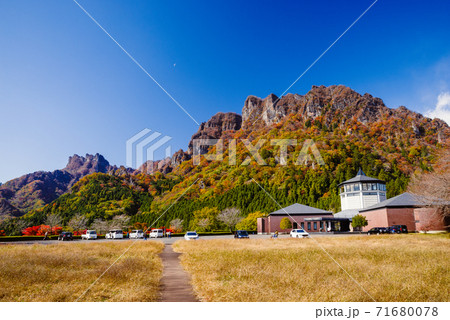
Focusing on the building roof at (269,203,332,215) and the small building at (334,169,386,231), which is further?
the small building at (334,169,386,231)

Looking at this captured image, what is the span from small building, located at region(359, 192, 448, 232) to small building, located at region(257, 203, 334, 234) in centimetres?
1005

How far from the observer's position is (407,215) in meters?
51.6

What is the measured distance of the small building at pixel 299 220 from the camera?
62.9 meters

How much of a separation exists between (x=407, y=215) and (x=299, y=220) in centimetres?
2168

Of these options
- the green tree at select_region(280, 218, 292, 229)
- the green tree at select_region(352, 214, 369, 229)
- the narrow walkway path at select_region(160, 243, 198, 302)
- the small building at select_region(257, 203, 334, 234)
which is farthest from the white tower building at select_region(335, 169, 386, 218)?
the narrow walkway path at select_region(160, 243, 198, 302)

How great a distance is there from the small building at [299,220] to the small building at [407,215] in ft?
33.0

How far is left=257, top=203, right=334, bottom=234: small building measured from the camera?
62.9 metres

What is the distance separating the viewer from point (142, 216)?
9675cm

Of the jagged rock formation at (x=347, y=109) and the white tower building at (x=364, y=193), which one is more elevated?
the jagged rock formation at (x=347, y=109)

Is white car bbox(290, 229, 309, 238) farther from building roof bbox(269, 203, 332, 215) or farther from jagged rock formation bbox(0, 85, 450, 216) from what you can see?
jagged rock formation bbox(0, 85, 450, 216)

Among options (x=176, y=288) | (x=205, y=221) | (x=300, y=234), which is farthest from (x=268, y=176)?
(x=176, y=288)

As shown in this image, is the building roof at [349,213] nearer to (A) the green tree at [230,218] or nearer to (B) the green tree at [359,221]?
(B) the green tree at [359,221]

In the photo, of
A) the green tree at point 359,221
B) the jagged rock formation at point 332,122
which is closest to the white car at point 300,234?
the green tree at point 359,221
